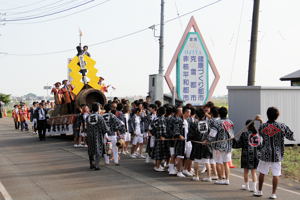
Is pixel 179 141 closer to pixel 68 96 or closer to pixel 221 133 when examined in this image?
pixel 221 133

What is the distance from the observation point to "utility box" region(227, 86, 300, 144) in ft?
47.5

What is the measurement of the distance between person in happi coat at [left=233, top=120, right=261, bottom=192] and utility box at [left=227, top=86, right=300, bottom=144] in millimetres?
6269

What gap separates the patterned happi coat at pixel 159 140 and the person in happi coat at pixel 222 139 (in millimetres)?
1573

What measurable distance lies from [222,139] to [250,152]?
0.70 metres

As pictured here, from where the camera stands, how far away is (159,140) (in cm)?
1024

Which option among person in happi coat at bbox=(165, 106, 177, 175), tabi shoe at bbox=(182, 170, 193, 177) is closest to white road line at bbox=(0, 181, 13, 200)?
person in happi coat at bbox=(165, 106, 177, 175)

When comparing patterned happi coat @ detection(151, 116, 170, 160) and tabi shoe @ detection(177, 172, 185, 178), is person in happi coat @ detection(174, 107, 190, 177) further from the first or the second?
patterned happi coat @ detection(151, 116, 170, 160)

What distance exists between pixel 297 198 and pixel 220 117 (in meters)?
2.23

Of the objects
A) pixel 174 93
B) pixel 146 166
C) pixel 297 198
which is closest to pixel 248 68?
pixel 174 93

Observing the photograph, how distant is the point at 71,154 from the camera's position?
13867 millimetres

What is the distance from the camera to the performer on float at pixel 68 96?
64.1ft

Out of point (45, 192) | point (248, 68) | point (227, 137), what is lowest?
point (45, 192)

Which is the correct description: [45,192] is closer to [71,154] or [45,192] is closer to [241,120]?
[71,154]

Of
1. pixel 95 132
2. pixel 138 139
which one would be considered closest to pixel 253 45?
pixel 138 139
